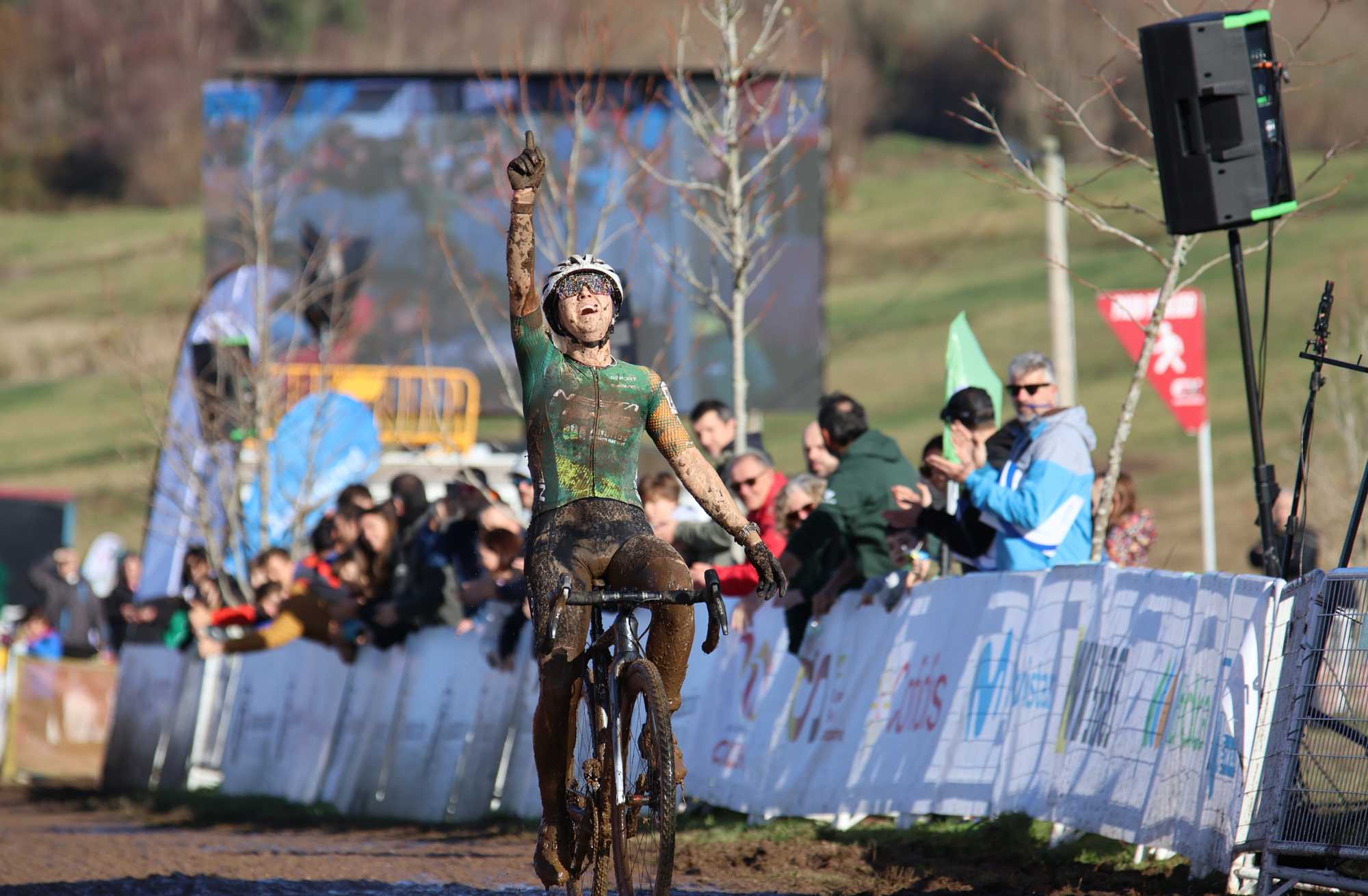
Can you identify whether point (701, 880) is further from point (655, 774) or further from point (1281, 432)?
point (1281, 432)

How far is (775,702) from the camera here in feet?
40.2

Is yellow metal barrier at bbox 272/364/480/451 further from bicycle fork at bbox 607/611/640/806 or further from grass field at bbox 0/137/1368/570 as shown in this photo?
bicycle fork at bbox 607/611/640/806

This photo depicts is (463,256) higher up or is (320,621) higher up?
(463,256)

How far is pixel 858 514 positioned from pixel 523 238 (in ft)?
11.9

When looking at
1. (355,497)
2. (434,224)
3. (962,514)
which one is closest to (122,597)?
(355,497)

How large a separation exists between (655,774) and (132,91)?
94844 millimetres

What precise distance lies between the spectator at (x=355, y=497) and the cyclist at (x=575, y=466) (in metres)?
8.26

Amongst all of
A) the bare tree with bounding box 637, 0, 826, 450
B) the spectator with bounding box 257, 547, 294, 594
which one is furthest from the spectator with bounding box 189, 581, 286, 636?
the bare tree with bounding box 637, 0, 826, 450

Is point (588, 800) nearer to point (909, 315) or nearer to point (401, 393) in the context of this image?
point (401, 393)

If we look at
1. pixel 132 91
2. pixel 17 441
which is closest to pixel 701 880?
pixel 17 441

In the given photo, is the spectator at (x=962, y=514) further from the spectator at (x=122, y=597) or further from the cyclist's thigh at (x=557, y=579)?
the spectator at (x=122, y=597)

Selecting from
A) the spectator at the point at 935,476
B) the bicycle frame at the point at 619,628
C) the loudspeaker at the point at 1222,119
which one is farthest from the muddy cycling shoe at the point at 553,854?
the spectator at the point at 935,476

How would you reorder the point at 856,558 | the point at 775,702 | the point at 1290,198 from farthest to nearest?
the point at 775,702 → the point at 856,558 → the point at 1290,198

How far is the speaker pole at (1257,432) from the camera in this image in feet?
31.0
